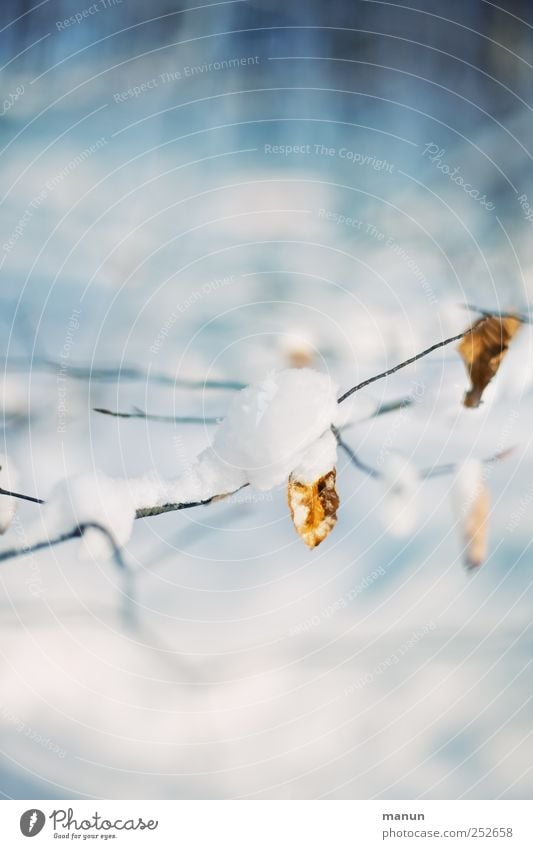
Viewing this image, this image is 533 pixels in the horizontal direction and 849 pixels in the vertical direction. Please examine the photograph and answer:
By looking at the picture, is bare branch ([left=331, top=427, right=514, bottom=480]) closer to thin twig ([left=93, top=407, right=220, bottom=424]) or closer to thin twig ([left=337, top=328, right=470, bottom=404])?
thin twig ([left=337, top=328, right=470, bottom=404])

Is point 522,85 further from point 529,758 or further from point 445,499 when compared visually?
point 529,758

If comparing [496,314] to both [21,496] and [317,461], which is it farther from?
[21,496]

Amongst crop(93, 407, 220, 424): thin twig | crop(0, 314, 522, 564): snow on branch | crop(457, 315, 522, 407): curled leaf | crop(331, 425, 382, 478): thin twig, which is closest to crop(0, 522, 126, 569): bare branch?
crop(0, 314, 522, 564): snow on branch

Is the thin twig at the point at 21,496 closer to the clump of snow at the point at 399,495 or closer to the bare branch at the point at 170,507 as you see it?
the bare branch at the point at 170,507

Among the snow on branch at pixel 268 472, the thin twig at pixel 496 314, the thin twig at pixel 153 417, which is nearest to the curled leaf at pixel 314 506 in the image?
the snow on branch at pixel 268 472

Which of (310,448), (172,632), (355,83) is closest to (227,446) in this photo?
(310,448)
